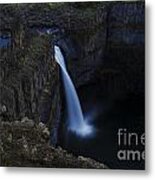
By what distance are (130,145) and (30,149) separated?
36 centimetres

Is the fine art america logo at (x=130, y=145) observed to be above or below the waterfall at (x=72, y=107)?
below

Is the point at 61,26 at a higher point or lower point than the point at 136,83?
higher

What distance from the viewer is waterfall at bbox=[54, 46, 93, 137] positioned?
1.67 m

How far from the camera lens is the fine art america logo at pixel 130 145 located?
64.3 inches

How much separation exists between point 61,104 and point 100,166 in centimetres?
26

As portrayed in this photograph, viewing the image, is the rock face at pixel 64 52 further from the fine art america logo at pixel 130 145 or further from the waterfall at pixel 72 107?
the fine art america logo at pixel 130 145

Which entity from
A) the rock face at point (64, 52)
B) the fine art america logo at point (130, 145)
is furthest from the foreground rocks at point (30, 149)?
the fine art america logo at point (130, 145)

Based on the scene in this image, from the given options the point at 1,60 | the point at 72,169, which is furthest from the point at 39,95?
the point at 72,169

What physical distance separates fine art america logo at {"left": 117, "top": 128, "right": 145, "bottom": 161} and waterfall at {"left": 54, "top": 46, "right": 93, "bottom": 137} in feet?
0.38

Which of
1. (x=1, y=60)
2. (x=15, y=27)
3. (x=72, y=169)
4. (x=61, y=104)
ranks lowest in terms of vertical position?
Result: (x=72, y=169)

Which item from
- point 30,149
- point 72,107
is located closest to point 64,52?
point 72,107

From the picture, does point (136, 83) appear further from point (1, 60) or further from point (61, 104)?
point (1, 60)

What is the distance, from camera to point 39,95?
1.69 meters

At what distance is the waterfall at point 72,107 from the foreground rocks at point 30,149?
9cm
